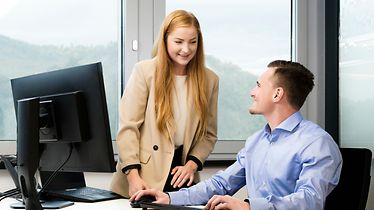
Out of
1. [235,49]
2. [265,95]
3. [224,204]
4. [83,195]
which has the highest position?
[235,49]

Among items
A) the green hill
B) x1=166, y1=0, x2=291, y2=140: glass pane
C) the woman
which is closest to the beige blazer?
the woman

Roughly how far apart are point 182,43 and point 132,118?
14.6 inches

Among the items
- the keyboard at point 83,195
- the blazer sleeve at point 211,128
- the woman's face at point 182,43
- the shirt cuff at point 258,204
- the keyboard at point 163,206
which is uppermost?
the woman's face at point 182,43

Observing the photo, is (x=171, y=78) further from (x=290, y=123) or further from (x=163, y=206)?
(x=163, y=206)

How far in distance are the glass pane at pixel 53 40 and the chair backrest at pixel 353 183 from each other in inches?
57.5

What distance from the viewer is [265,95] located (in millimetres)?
1983

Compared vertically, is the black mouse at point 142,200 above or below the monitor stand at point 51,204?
above

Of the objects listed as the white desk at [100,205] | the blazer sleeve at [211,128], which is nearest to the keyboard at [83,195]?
the white desk at [100,205]

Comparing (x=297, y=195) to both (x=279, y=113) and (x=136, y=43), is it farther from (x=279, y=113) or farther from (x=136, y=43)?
(x=136, y=43)

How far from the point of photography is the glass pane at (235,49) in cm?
320

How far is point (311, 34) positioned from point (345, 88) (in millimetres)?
467

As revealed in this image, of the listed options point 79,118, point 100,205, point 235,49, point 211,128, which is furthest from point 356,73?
point 79,118

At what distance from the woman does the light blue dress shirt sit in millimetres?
207

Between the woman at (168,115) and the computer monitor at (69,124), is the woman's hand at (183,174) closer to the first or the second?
the woman at (168,115)
